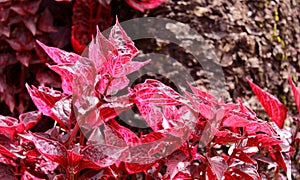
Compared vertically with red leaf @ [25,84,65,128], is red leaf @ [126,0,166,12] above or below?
below

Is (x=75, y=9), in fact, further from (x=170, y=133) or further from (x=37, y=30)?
(x=170, y=133)

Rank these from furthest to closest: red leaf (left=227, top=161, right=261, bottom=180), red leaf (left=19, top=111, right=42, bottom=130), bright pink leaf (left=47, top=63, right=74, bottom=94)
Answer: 1. red leaf (left=19, top=111, right=42, bottom=130)
2. red leaf (left=227, top=161, right=261, bottom=180)
3. bright pink leaf (left=47, top=63, right=74, bottom=94)

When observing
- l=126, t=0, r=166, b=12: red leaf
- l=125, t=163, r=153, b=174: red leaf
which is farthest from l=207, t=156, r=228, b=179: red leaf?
l=126, t=0, r=166, b=12: red leaf

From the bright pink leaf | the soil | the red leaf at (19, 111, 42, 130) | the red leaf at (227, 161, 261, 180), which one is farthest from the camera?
the soil

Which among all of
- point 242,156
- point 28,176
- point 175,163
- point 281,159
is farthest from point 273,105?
point 28,176

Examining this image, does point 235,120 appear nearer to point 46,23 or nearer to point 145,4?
point 145,4

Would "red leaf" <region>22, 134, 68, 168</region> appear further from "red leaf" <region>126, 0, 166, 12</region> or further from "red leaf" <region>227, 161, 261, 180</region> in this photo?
"red leaf" <region>126, 0, 166, 12</region>
